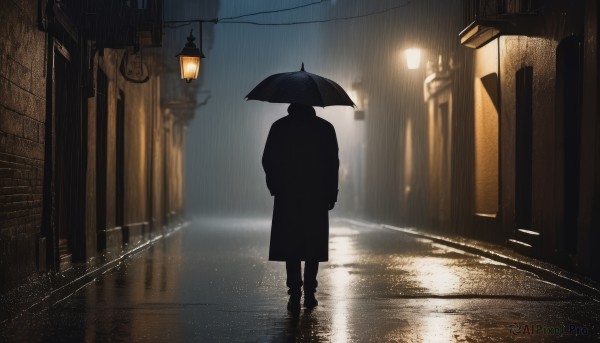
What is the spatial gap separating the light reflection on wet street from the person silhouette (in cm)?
50

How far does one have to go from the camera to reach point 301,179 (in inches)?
344

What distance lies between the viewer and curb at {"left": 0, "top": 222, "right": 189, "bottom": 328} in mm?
8203

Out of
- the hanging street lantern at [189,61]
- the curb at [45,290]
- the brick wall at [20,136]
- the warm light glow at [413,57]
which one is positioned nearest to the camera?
the curb at [45,290]

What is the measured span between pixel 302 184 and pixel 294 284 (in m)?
0.86

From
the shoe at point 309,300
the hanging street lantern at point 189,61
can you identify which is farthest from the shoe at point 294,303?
the hanging street lantern at point 189,61

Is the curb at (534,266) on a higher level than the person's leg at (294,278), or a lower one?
lower

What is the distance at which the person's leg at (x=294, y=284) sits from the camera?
8.42 meters

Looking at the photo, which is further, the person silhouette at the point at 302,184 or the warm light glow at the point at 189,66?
the warm light glow at the point at 189,66

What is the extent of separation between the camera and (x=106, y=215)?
17.2 m

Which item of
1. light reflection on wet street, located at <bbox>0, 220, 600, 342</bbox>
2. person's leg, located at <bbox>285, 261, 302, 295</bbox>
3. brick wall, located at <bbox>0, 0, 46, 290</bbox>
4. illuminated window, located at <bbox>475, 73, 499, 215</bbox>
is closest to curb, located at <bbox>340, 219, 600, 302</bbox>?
light reflection on wet street, located at <bbox>0, 220, 600, 342</bbox>

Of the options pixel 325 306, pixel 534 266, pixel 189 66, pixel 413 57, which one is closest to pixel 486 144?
pixel 413 57

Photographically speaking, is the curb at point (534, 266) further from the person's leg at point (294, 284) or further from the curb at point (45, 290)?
the curb at point (45, 290)

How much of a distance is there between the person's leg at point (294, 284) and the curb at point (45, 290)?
2.07 m

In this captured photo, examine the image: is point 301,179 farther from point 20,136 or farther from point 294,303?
point 20,136
